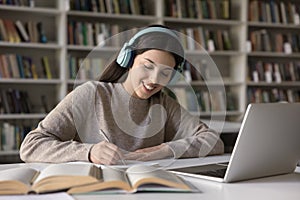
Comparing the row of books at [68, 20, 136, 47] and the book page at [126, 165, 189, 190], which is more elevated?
the row of books at [68, 20, 136, 47]

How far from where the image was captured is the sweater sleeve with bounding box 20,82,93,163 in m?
1.38

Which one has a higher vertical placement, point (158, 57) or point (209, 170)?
point (158, 57)

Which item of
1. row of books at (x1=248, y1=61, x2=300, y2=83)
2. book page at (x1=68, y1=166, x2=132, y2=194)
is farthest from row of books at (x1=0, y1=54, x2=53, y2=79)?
book page at (x1=68, y1=166, x2=132, y2=194)

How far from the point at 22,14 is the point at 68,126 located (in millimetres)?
2519

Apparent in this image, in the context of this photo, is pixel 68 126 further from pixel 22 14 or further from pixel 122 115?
pixel 22 14

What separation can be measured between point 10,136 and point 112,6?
1317 millimetres

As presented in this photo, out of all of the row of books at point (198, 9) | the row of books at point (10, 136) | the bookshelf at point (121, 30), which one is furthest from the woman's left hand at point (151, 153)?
the row of books at point (198, 9)

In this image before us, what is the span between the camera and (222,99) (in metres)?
1.41

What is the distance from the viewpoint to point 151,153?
4.67 feet

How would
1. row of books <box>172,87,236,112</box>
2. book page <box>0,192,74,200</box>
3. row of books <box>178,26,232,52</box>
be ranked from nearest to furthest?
1. book page <box>0,192,74,200</box>
2. row of books <box>172,87,236,112</box>
3. row of books <box>178,26,232,52</box>

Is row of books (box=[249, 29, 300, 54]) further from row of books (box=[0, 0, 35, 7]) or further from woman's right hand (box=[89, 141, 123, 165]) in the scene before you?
woman's right hand (box=[89, 141, 123, 165])

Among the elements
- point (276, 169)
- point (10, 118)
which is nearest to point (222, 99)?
point (276, 169)

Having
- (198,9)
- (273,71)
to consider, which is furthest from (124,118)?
(273,71)

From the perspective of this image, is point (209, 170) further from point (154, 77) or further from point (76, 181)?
point (76, 181)
